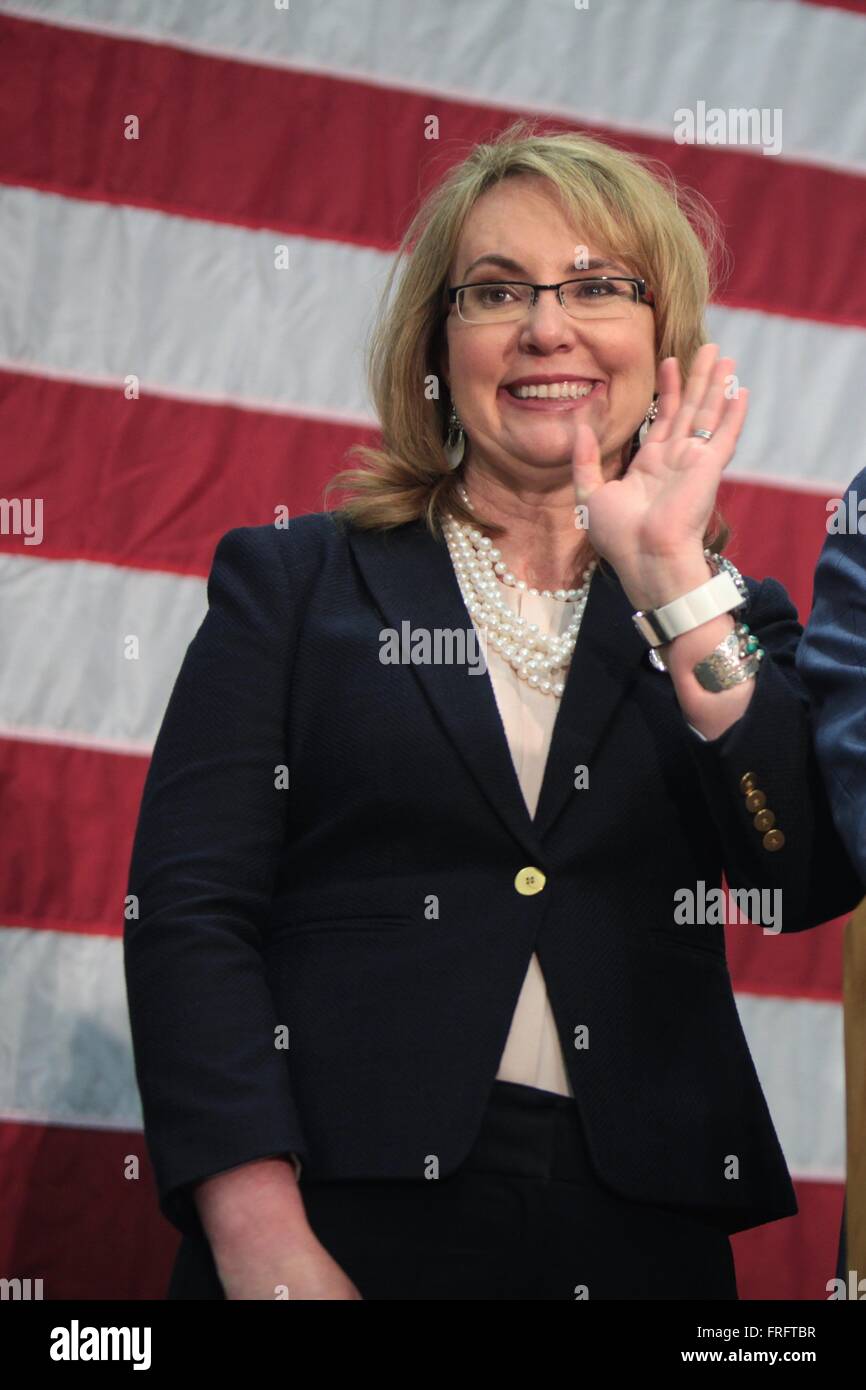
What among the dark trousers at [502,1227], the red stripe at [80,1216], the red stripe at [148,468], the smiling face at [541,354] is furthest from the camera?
the red stripe at [148,468]

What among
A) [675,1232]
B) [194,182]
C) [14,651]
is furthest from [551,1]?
[675,1232]

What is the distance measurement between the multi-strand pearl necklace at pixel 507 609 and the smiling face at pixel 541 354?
0.27 ft

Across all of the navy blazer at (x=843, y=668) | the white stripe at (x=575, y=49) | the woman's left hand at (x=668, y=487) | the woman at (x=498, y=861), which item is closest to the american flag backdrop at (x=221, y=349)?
the white stripe at (x=575, y=49)

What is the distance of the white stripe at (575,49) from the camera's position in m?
2.43

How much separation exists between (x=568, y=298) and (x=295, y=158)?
101cm

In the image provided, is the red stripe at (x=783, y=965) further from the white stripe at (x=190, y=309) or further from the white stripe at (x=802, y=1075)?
the white stripe at (x=190, y=309)

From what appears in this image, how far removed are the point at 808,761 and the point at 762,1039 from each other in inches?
43.8

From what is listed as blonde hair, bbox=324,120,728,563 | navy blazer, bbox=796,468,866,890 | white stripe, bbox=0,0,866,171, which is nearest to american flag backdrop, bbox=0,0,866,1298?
white stripe, bbox=0,0,866,171

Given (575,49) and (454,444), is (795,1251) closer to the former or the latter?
(454,444)

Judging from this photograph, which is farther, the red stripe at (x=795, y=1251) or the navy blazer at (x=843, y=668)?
the red stripe at (x=795, y=1251)

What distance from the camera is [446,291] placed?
167cm

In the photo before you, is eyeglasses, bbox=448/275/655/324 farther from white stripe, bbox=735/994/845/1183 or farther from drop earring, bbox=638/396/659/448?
white stripe, bbox=735/994/845/1183

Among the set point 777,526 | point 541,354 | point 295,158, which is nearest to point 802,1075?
point 777,526

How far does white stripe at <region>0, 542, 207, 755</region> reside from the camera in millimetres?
2299
